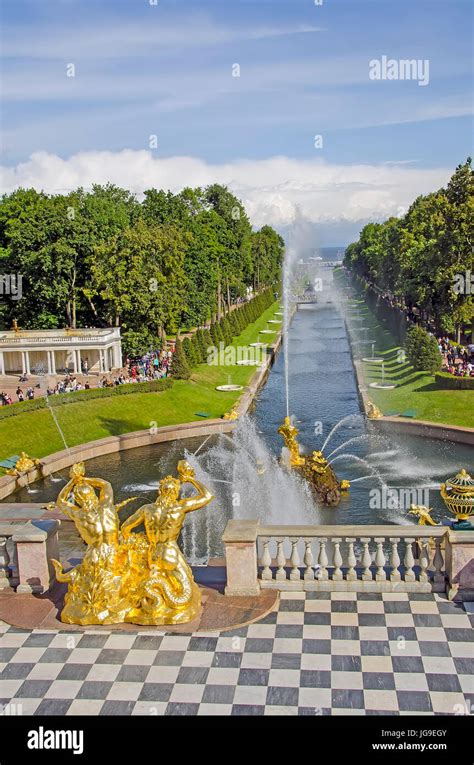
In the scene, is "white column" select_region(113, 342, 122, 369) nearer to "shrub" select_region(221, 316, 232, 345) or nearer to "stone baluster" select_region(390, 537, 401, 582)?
"shrub" select_region(221, 316, 232, 345)

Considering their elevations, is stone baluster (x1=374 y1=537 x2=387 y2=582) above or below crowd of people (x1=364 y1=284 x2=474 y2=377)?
above

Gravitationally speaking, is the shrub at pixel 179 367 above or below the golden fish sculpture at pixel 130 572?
below

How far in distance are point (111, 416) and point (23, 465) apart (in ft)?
38.2

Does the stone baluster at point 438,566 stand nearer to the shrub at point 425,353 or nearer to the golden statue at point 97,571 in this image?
the golden statue at point 97,571

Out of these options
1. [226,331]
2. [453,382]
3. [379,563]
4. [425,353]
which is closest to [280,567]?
[379,563]

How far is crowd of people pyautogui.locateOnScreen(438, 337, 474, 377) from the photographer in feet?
186

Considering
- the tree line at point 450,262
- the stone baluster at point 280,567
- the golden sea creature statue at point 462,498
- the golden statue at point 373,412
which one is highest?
the tree line at point 450,262

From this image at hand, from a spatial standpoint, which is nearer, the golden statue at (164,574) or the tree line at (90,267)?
the golden statue at (164,574)

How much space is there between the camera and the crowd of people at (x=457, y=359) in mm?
56584

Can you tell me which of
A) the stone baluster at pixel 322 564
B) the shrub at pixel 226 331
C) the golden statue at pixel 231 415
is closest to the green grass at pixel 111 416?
the golden statue at pixel 231 415

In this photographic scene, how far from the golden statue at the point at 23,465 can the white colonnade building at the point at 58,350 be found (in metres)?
25.9

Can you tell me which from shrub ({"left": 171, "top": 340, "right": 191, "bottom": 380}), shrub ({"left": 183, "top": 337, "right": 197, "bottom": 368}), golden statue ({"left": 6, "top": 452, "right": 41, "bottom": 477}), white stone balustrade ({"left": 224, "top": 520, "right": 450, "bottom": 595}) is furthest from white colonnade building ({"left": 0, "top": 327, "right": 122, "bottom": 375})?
white stone balustrade ({"left": 224, "top": 520, "right": 450, "bottom": 595})

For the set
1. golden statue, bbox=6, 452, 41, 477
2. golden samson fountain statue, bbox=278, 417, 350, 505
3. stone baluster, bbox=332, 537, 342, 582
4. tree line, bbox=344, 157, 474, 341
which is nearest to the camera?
stone baluster, bbox=332, 537, 342, 582

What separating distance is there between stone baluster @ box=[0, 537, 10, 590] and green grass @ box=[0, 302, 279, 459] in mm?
25969
